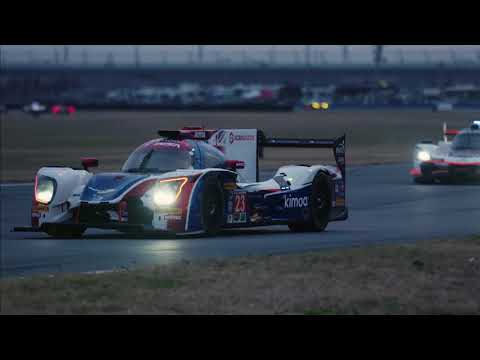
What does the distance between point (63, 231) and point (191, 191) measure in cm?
177

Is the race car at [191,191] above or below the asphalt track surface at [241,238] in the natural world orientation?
above

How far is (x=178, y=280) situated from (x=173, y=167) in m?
4.79

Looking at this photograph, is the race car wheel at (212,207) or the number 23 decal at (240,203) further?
the number 23 decal at (240,203)

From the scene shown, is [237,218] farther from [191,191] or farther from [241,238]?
[191,191]

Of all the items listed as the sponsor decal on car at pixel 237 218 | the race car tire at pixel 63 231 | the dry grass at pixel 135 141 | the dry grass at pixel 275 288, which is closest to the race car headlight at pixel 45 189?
the race car tire at pixel 63 231

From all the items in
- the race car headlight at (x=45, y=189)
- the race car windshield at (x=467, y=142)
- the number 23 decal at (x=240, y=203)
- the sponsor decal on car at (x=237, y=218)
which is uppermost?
the race car windshield at (x=467, y=142)

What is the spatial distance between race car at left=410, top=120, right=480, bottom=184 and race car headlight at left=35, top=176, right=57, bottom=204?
1274 cm

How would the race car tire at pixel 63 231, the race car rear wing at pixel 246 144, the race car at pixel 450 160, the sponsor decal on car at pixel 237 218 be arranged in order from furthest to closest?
1. the race car at pixel 450 160
2. the race car rear wing at pixel 246 144
3. the sponsor decal on car at pixel 237 218
4. the race car tire at pixel 63 231

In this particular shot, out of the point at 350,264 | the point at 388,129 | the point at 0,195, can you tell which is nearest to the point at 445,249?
the point at 350,264

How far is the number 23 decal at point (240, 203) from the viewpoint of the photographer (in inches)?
622

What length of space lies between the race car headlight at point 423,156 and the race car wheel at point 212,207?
12294 millimetres

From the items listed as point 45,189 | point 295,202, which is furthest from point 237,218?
point 45,189

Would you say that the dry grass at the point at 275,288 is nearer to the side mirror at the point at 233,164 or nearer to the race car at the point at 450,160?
the side mirror at the point at 233,164

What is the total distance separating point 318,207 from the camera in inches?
667
